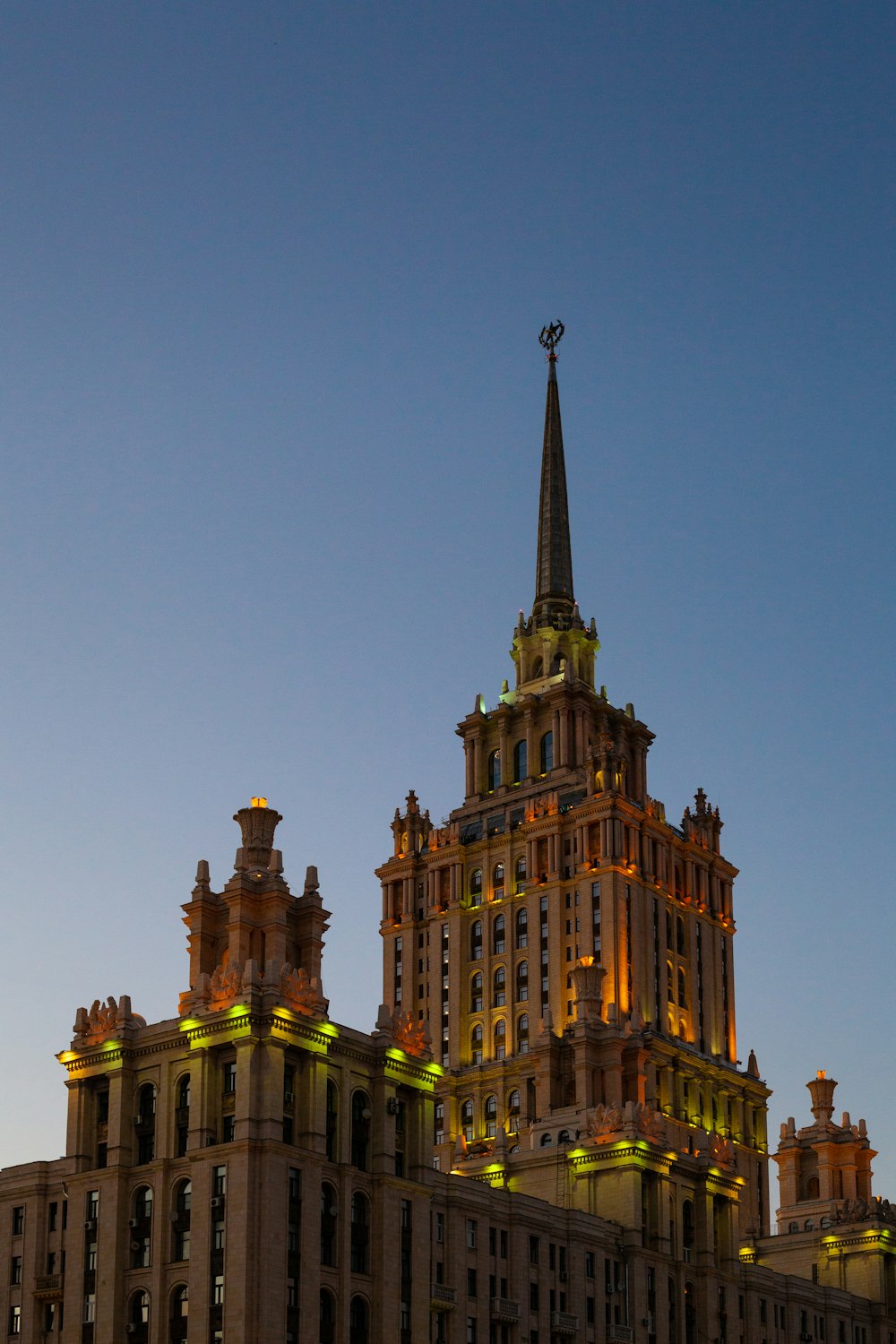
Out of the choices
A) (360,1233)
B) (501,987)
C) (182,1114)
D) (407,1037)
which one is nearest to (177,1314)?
(182,1114)

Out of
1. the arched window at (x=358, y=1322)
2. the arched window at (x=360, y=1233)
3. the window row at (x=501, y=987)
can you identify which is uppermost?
the window row at (x=501, y=987)

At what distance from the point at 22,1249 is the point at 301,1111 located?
69.7 feet

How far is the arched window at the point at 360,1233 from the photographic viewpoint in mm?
119875

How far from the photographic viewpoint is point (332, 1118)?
121m

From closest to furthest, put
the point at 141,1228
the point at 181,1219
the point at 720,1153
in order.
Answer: the point at 181,1219
the point at 141,1228
the point at 720,1153

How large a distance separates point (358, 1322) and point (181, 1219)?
11.0 meters

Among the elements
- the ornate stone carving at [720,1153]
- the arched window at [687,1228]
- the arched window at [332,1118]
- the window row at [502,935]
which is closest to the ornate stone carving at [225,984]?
the arched window at [332,1118]

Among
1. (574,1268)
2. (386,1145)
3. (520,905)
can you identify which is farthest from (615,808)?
(386,1145)

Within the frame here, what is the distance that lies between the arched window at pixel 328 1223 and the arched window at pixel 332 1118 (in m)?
1.74

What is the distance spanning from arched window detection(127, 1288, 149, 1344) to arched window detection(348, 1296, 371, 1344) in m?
10.7

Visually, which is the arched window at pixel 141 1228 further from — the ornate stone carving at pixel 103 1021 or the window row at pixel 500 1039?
the window row at pixel 500 1039

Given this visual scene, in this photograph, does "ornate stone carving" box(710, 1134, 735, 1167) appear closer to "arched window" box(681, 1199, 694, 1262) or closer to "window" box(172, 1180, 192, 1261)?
"arched window" box(681, 1199, 694, 1262)

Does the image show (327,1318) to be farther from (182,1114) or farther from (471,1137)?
(471,1137)

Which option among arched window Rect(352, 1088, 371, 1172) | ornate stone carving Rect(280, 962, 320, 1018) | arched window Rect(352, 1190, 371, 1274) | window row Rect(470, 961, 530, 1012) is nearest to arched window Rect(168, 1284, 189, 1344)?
arched window Rect(352, 1190, 371, 1274)
